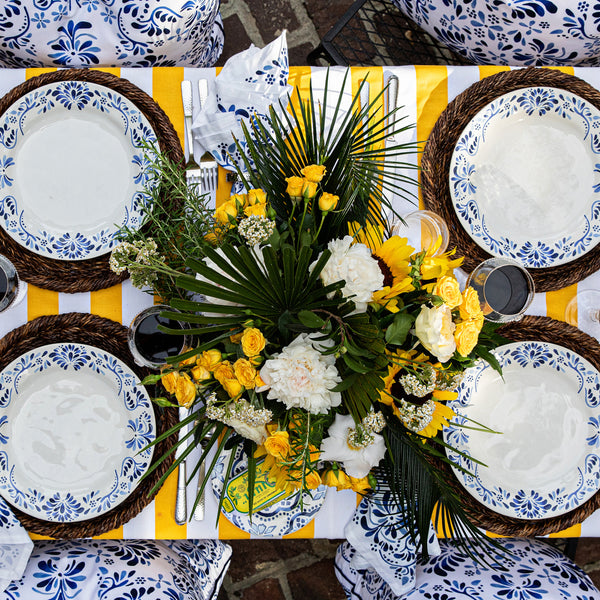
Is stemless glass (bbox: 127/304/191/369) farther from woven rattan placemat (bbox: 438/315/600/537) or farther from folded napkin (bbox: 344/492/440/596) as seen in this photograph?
woven rattan placemat (bbox: 438/315/600/537)

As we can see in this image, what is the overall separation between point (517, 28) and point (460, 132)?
403mm

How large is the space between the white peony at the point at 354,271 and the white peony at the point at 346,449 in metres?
0.20

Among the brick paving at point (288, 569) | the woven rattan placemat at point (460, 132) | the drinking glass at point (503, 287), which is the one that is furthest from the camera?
the brick paving at point (288, 569)

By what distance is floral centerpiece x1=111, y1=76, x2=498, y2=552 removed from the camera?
2.02 feet

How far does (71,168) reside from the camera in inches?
42.2

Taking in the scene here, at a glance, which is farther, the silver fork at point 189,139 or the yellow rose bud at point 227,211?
the silver fork at point 189,139

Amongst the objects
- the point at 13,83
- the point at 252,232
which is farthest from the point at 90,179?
the point at 252,232

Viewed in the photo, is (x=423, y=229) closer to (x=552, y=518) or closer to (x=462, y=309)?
(x=462, y=309)

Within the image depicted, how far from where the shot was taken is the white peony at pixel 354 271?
598 mm

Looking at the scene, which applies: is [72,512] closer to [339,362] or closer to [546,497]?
[339,362]

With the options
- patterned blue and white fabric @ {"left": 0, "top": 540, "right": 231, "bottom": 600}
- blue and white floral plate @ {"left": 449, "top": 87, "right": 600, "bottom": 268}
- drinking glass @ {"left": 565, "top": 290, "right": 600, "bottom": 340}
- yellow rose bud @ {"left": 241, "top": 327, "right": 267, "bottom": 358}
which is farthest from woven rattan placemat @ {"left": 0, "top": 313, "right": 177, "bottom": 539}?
drinking glass @ {"left": 565, "top": 290, "right": 600, "bottom": 340}

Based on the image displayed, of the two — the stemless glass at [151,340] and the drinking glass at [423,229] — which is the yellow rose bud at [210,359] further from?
the drinking glass at [423,229]

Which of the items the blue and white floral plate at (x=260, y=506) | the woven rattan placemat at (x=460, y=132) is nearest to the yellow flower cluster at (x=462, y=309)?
the woven rattan placemat at (x=460, y=132)

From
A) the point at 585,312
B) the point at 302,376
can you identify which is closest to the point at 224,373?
the point at 302,376
